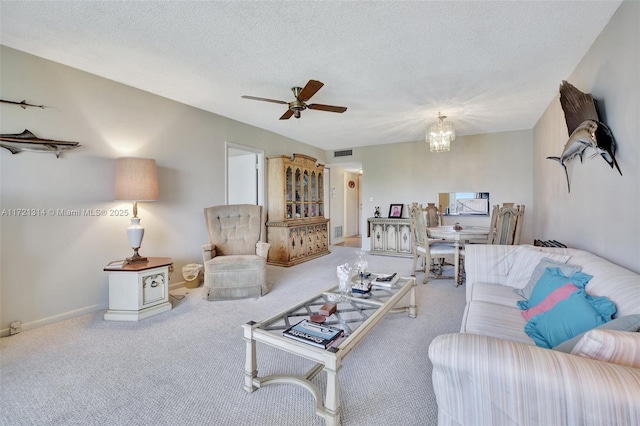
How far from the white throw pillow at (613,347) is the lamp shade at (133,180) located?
3463 mm

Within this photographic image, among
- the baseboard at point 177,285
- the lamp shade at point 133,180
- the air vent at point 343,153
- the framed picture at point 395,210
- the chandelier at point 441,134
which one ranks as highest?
the air vent at point 343,153

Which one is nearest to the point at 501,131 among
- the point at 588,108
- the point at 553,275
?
the point at 588,108

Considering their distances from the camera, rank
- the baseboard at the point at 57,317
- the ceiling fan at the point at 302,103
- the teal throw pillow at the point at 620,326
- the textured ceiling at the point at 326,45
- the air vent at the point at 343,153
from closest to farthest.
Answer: the teal throw pillow at the point at 620,326, the textured ceiling at the point at 326,45, the baseboard at the point at 57,317, the ceiling fan at the point at 302,103, the air vent at the point at 343,153

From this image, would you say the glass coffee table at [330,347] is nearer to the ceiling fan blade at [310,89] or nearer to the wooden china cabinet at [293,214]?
the ceiling fan blade at [310,89]

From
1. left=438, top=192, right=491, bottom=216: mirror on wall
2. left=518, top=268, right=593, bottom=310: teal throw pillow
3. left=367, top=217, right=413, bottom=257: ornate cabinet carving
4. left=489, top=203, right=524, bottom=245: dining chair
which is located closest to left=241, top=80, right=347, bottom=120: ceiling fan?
left=518, top=268, right=593, bottom=310: teal throw pillow

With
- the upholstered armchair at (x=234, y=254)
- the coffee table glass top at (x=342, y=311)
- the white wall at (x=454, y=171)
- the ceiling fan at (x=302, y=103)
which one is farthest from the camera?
the white wall at (x=454, y=171)

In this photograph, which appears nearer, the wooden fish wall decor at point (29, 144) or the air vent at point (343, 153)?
the wooden fish wall decor at point (29, 144)

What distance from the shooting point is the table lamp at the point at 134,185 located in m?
2.88

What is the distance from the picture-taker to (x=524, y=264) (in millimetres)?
2273

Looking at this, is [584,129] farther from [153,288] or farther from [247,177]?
[247,177]

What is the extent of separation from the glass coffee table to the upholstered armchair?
1367 mm

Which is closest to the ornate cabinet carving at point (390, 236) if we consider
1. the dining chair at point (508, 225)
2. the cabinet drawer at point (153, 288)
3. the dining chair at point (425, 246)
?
the dining chair at point (425, 246)

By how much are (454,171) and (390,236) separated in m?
1.89

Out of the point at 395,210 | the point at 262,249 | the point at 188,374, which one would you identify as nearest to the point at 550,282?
the point at 188,374
